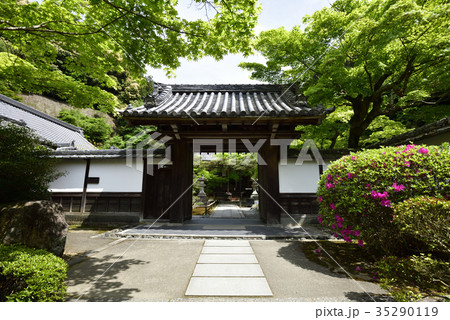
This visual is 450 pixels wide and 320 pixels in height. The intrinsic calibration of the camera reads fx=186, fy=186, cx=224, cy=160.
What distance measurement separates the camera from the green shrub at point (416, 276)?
90.9 inches

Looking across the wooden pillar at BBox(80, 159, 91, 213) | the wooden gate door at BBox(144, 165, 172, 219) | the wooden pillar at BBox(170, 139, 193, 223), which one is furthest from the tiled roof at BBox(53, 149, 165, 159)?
the wooden pillar at BBox(170, 139, 193, 223)

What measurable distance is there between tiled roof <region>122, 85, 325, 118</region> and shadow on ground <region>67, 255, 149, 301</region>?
14.1 ft

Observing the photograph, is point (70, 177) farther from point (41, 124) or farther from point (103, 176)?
point (41, 124)

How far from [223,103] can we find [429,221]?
699 cm

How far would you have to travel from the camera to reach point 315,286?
3043 mm

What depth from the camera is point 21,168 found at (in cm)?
421

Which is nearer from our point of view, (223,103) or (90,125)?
(223,103)

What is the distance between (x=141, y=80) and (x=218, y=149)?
→ 14.7 ft

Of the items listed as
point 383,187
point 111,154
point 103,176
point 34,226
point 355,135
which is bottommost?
point 34,226

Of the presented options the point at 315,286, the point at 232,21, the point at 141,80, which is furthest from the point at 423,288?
the point at 141,80

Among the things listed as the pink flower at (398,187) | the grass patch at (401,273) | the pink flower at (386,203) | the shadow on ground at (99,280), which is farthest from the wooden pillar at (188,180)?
the pink flower at (398,187)

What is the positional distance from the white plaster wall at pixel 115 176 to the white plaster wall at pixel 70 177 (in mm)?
473

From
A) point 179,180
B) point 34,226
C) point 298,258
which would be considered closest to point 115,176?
point 179,180

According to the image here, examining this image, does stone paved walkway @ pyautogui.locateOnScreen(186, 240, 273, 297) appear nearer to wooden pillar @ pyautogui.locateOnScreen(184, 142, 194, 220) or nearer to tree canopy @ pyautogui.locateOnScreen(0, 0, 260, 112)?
wooden pillar @ pyautogui.locateOnScreen(184, 142, 194, 220)
